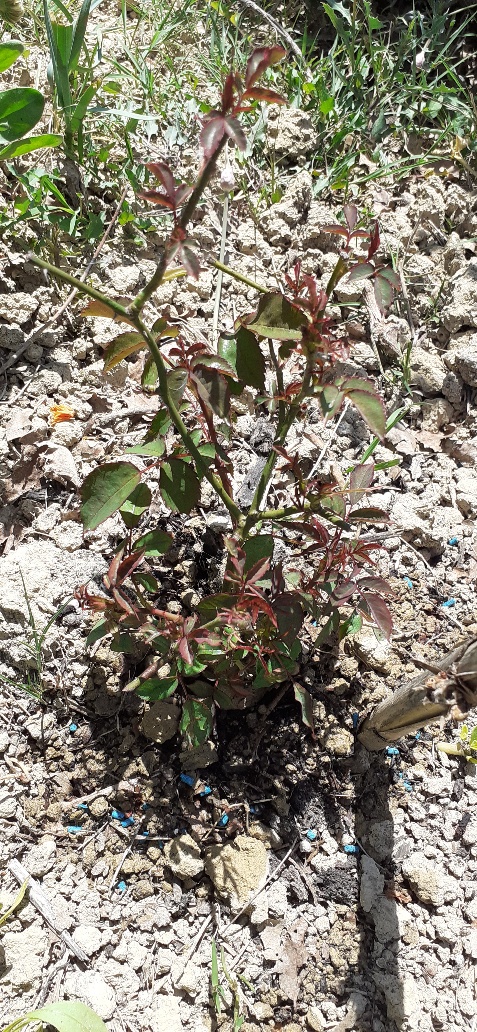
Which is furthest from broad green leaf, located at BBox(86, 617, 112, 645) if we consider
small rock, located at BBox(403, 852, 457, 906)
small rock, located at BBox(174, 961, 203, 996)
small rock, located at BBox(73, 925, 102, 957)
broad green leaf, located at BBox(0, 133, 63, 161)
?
broad green leaf, located at BBox(0, 133, 63, 161)

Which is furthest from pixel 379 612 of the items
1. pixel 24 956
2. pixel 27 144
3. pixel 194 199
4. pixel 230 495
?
pixel 27 144

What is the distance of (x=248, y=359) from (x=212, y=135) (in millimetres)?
521

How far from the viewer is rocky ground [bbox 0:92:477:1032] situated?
1776 millimetres

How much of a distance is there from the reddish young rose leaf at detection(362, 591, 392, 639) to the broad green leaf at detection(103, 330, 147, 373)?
0.65 meters

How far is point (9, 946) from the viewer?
1.72 meters

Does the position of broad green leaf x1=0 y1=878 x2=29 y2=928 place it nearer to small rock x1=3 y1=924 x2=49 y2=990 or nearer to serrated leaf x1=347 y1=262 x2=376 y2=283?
small rock x1=3 y1=924 x2=49 y2=990

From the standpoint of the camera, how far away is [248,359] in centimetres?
150

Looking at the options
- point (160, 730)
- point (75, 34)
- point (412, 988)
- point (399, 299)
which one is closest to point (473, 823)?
point (412, 988)

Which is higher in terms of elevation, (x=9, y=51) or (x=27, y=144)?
(x=9, y=51)

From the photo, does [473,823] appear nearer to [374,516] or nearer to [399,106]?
[374,516]

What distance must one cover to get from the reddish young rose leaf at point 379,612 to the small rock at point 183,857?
2.42 feet

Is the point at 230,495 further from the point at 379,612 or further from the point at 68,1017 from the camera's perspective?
the point at 68,1017

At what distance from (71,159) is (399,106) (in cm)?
124

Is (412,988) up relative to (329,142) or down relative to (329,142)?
down
